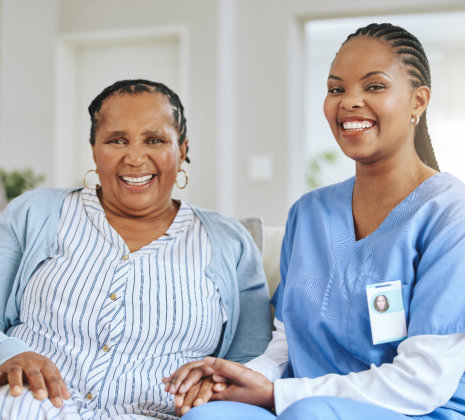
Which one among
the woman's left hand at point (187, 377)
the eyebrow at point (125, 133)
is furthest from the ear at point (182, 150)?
the woman's left hand at point (187, 377)

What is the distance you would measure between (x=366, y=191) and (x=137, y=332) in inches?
23.3

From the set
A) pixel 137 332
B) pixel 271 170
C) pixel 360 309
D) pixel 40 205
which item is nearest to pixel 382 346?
pixel 360 309

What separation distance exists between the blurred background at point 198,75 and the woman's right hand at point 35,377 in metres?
2.60

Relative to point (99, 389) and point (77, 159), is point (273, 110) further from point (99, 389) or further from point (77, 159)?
point (99, 389)

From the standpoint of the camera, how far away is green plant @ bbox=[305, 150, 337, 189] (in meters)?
6.82

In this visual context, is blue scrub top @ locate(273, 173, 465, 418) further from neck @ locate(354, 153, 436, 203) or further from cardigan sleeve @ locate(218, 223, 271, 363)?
cardigan sleeve @ locate(218, 223, 271, 363)

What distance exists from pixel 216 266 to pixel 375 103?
55 cm

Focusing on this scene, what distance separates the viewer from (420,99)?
1.12 metres

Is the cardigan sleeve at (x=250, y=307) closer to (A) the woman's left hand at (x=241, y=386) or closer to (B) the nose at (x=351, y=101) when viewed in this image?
(A) the woman's left hand at (x=241, y=386)

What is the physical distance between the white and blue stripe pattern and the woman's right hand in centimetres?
11

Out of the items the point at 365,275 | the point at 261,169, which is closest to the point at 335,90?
the point at 365,275

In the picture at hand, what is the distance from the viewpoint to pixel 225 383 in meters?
1.07

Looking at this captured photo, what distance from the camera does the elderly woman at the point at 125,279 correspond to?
1.26m

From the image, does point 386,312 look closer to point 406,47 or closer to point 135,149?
point 406,47
